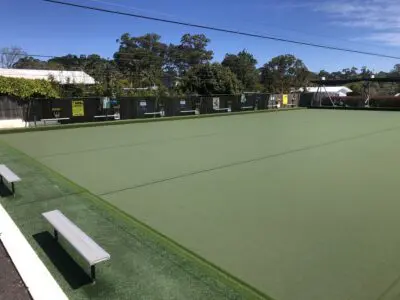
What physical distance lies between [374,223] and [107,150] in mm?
8187

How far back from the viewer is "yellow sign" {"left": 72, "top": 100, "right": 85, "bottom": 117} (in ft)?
66.5

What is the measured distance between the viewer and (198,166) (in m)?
8.80

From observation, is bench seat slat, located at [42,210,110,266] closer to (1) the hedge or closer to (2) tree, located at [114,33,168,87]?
(1) the hedge

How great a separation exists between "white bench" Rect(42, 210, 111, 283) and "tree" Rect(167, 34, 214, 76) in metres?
82.0

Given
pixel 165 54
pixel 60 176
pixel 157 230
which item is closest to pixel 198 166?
pixel 60 176

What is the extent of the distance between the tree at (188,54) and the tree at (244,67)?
8879mm

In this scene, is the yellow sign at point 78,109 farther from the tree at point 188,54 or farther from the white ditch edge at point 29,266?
the tree at point 188,54

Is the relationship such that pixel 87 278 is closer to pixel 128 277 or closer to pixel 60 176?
pixel 128 277

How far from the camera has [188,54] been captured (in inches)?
3383

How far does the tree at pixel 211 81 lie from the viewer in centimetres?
3631

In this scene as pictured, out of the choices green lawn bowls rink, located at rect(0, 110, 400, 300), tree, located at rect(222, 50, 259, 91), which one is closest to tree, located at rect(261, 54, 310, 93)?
tree, located at rect(222, 50, 259, 91)

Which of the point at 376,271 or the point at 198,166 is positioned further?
the point at 198,166

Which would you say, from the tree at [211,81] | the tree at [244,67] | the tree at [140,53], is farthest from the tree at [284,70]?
the tree at [211,81]

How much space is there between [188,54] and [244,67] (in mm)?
20393
